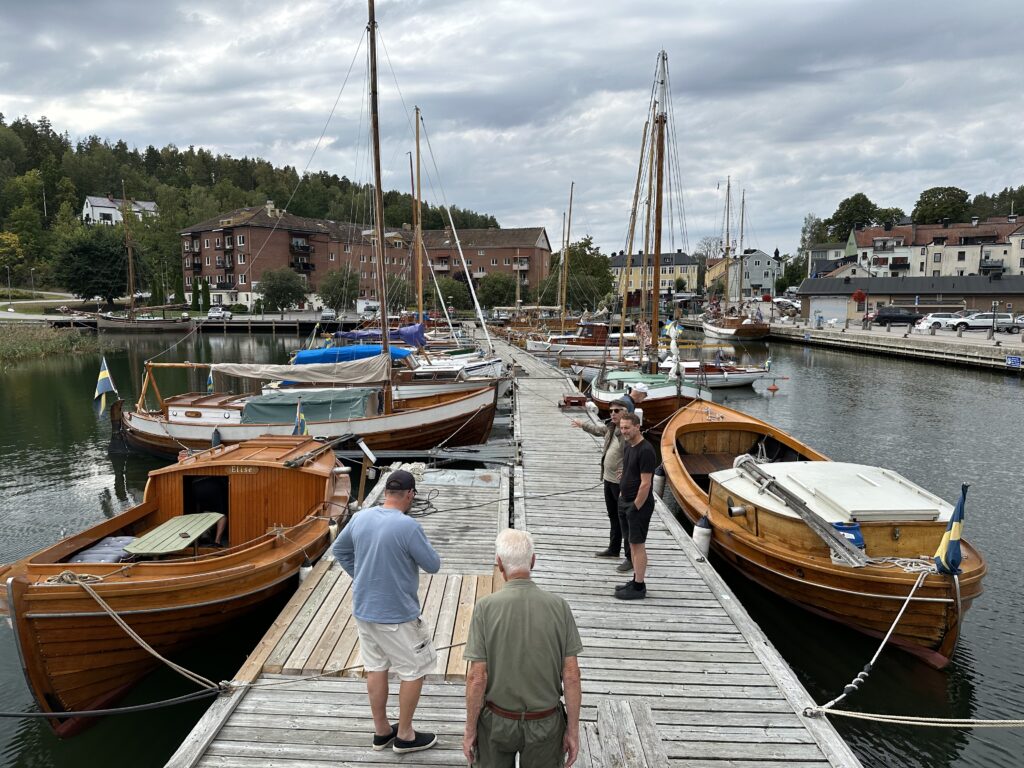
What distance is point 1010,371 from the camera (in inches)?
1276

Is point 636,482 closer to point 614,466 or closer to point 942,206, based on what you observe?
point 614,466

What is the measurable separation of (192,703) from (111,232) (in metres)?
82.8

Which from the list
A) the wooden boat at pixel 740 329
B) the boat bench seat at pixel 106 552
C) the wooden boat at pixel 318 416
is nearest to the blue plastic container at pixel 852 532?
the boat bench seat at pixel 106 552

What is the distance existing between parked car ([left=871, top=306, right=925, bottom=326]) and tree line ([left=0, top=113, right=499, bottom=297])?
143ft

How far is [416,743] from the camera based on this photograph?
4277mm

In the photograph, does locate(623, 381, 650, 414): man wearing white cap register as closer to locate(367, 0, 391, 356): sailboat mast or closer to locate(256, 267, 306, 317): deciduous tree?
locate(367, 0, 391, 356): sailboat mast

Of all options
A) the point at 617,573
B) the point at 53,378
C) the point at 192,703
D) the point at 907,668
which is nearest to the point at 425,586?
the point at 617,573

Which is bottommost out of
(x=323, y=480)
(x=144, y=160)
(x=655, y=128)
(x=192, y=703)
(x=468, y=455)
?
(x=192, y=703)

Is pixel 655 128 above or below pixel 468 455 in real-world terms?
above

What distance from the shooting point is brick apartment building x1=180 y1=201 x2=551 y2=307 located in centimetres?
8194

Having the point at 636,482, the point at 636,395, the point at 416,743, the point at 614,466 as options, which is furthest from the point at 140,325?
the point at 416,743

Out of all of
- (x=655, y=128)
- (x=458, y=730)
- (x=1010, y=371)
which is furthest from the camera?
(x=1010, y=371)

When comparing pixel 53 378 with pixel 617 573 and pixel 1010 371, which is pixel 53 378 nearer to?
pixel 617 573

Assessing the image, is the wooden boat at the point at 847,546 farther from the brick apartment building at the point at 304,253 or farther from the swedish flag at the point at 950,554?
the brick apartment building at the point at 304,253
